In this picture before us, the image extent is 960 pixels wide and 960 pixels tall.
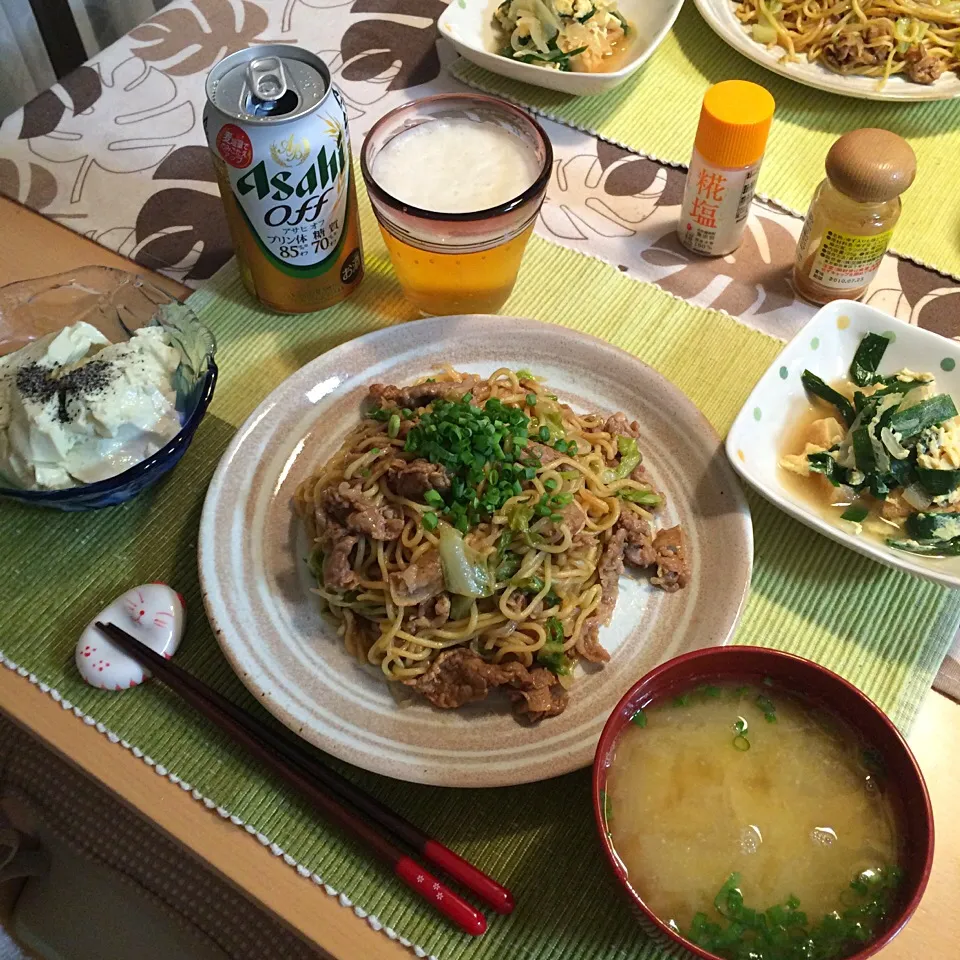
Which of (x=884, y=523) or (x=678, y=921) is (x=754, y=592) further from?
(x=678, y=921)

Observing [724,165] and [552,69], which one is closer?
[724,165]

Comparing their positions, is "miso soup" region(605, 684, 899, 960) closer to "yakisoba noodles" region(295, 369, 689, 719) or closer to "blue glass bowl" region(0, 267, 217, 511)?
"yakisoba noodles" region(295, 369, 689, 719)

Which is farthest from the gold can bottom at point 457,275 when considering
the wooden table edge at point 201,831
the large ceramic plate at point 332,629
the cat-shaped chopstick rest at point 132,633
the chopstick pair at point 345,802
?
the wooden table edge at point 201,831

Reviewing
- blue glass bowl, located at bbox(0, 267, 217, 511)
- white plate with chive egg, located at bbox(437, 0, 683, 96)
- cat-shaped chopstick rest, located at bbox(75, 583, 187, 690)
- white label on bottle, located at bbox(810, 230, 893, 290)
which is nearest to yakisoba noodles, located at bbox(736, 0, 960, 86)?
white plate with chive egg, located at bbox(437, 0, 683, 96)

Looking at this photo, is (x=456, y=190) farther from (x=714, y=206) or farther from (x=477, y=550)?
(x=477, y=550)

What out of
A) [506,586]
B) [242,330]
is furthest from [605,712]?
[242,330]

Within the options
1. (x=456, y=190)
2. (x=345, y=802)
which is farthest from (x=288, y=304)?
(x=345, y=802)
